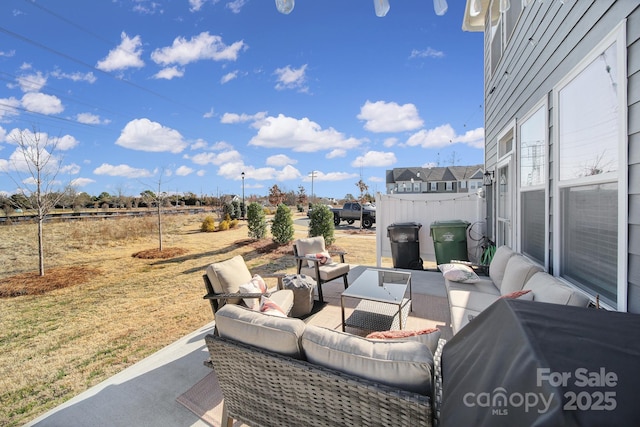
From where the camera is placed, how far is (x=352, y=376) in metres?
1.23

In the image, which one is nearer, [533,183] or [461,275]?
[533,183]

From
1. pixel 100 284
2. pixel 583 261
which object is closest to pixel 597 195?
pixel 583 261

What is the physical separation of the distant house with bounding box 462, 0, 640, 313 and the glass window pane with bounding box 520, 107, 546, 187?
0.04 feet

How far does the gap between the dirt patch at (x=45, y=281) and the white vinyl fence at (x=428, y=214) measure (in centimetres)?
615

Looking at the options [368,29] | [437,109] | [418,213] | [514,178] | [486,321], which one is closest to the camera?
[486,321]

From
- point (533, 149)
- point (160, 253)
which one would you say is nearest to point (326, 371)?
point (533, 149)

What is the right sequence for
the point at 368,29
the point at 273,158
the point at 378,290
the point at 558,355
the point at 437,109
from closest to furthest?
Answer: the point at 558,355, the point at 378,290, the point at 368,29, the point at 437,109, the point at 273,158

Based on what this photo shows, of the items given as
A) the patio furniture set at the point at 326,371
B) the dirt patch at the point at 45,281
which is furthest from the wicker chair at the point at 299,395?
the dirt patch at the point at 45,281

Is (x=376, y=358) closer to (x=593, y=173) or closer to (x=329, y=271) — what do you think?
(x=593, y=173)

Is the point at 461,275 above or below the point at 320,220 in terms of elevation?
below

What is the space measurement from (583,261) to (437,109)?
30.9 feet

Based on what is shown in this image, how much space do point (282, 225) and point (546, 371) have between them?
790cm

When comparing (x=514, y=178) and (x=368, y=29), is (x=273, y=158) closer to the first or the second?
(x=368, y=29)

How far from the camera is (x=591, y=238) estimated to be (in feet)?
6.70
